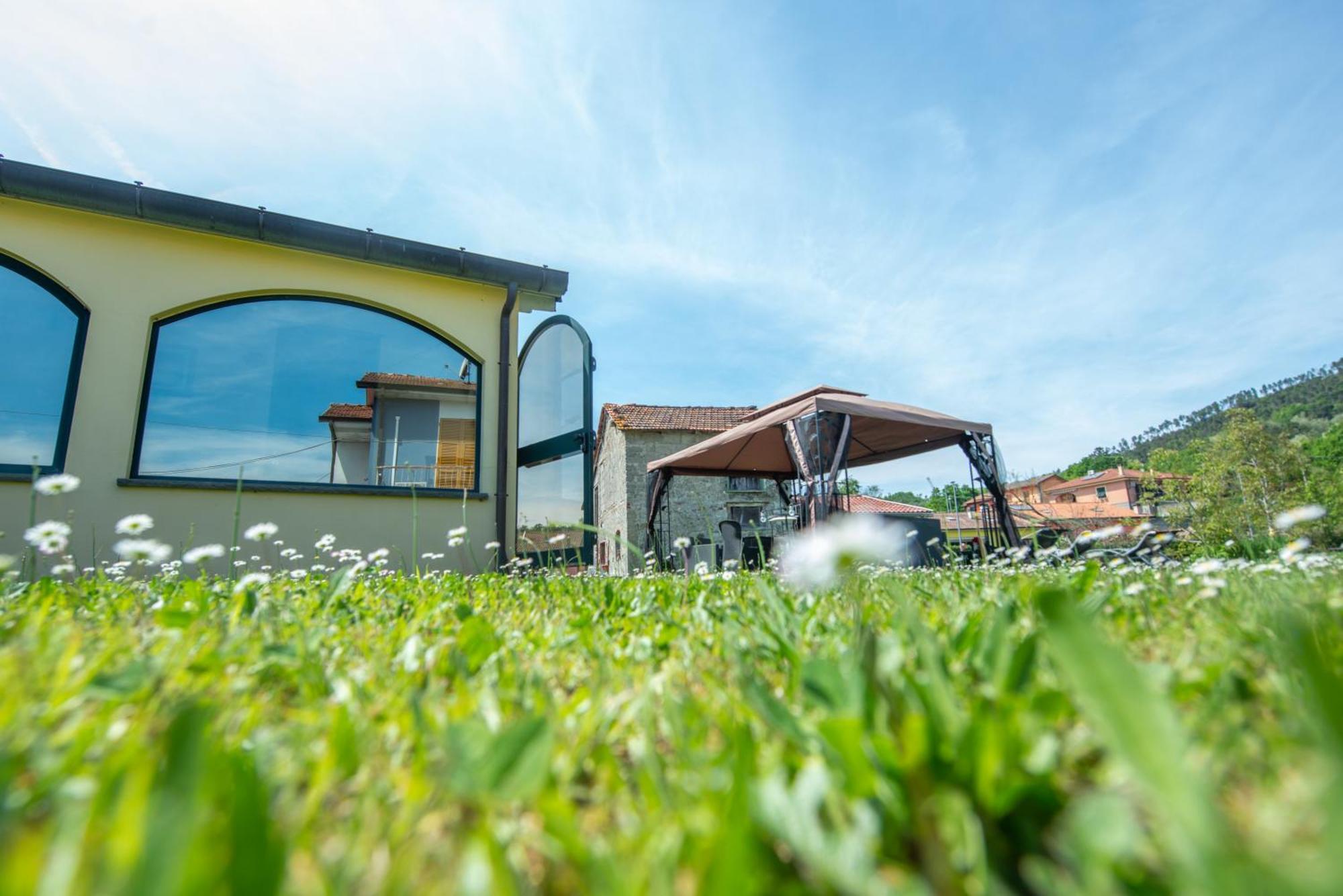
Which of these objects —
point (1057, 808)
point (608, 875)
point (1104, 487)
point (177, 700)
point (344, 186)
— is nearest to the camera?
point (608, 875)

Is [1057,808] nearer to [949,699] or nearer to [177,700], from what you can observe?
[949,699]

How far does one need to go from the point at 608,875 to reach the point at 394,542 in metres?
5.11

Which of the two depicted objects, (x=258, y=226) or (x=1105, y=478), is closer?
(x=258, y=226)

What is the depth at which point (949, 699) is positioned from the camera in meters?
0.58

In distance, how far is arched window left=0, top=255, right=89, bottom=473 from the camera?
4.25 meters

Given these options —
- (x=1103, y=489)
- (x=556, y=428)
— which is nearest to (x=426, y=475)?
(x=556, y=428)

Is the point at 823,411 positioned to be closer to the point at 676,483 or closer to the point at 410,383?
the point at 410,383

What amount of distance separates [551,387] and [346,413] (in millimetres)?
1905

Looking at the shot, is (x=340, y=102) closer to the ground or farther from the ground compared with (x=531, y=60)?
closer to the ground

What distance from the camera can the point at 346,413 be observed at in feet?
17.9

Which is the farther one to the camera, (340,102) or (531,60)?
(531,60)

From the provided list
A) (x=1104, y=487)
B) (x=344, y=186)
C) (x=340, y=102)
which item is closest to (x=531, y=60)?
(x=340, y=102)

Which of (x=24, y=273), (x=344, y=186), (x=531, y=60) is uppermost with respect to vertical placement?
(x=531, y=60)

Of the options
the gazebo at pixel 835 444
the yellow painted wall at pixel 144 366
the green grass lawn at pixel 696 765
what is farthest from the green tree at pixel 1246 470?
the green grass lawn at pixel 696 765
